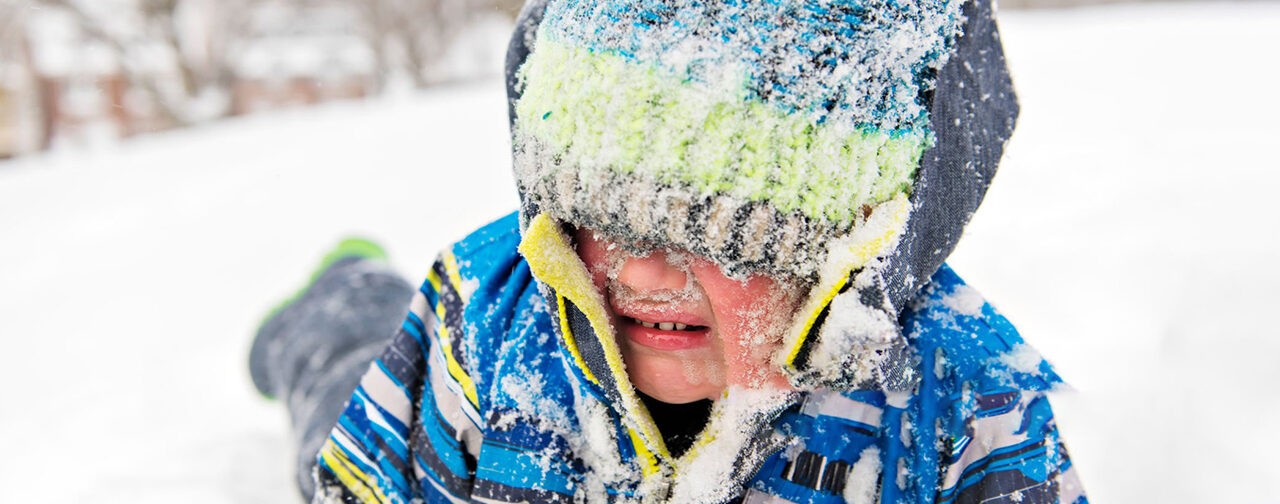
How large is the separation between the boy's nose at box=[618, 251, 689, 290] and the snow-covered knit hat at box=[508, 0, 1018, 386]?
0.07 feet

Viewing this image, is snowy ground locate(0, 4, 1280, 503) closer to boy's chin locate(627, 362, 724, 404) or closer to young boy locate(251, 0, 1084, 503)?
young boy locate(251, 0, 1084, 503)

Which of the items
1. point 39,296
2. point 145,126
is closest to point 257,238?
point 39,296

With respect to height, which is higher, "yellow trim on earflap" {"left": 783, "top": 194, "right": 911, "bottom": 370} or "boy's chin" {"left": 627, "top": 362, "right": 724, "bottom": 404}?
"yellow trim on earflap" {"left": 783, "top": 194, "right": 911, "bottom": 370}

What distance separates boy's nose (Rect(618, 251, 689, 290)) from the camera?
0.64m

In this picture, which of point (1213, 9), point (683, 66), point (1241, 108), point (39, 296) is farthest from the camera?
point (1213, 9)

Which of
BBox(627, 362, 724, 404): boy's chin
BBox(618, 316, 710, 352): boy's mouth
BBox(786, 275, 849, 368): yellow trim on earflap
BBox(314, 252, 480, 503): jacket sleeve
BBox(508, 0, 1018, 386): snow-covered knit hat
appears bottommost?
BBox(314, 252, 480, 503): jacket sleeve

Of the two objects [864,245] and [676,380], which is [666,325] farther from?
[864,245]

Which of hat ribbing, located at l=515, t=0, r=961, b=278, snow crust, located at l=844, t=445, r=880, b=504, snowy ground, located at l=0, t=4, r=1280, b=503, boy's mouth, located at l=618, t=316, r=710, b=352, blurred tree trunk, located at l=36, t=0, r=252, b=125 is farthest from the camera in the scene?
blurred tree trunk, located at l=36, t=0, r=252, b=125

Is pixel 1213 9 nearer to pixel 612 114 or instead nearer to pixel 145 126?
pixel 612 114

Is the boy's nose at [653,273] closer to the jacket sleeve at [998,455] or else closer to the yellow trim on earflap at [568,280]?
the yellow trim on earflap at [568,280]

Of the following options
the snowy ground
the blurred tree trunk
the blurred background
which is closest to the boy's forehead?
the snowy ground

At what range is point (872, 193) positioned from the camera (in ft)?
1.98

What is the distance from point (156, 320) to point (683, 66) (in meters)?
2.02

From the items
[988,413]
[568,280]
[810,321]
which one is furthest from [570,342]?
[988,413]
